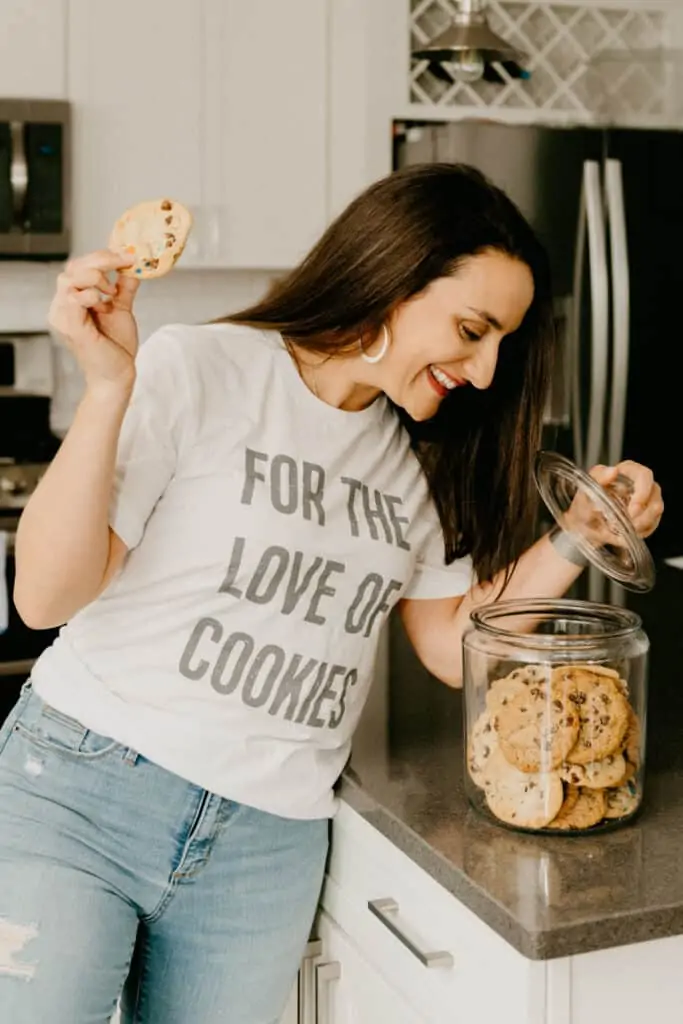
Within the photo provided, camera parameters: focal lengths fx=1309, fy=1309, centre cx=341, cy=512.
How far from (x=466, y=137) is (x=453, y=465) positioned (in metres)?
1.93

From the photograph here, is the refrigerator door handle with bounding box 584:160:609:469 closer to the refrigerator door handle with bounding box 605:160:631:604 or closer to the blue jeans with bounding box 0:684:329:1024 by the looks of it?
the refrigerator door handle with bounding box 605:160:631:604

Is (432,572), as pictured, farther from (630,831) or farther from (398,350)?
(630,831)

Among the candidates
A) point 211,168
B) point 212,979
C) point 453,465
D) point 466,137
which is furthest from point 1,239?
point 212,979

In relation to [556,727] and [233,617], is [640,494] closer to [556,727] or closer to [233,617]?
[556,727]

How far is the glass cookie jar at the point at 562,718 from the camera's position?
111 cm

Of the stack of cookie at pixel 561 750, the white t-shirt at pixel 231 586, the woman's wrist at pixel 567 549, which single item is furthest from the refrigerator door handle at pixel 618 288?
the stack of cookie at pixel 561 750

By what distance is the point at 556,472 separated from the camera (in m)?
1.28

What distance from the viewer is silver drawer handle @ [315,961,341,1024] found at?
1.35 metres

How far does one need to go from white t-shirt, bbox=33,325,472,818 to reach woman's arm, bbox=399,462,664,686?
0.56ft

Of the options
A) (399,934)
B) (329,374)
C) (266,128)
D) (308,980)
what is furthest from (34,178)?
(399,934)

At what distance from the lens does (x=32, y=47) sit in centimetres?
311

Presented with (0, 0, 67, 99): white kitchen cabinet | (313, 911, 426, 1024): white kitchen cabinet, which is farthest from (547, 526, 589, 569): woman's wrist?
(0, 0, 67, 99): white kitchen cabinet

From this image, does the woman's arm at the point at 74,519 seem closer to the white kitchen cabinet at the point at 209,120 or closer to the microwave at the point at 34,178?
the microwave at the point at 34,178

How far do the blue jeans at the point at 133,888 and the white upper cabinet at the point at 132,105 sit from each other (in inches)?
86.2
